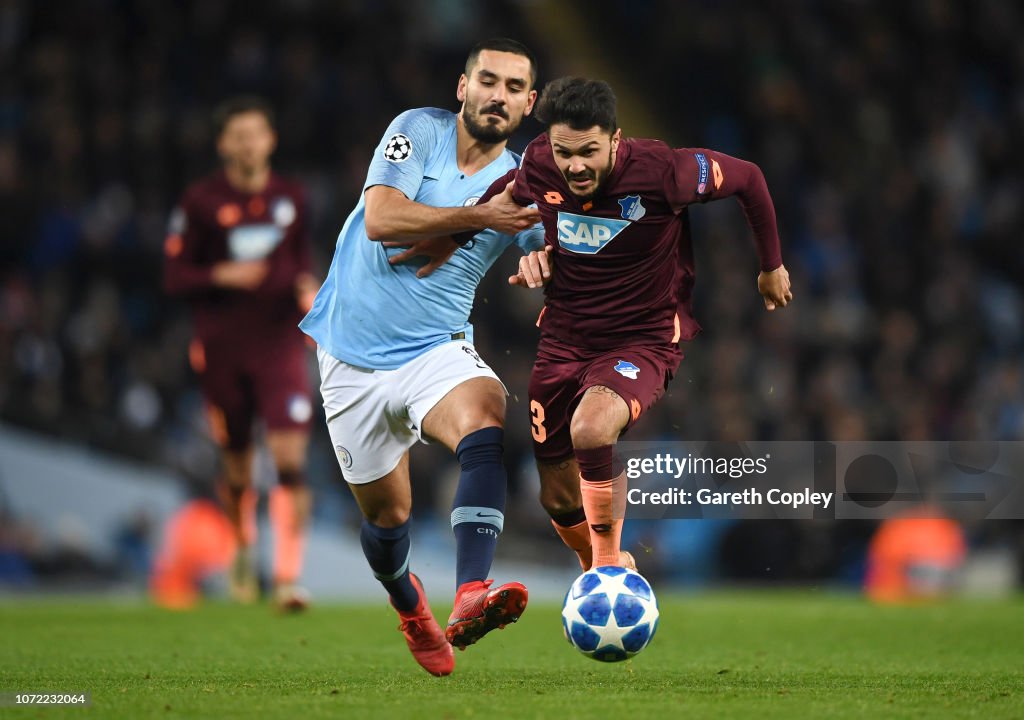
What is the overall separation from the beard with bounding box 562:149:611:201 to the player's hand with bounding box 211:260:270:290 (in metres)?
3.84

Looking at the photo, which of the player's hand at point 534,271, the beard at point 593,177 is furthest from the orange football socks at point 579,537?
the beard at point 593,177

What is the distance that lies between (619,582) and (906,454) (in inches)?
263

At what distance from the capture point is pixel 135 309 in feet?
44.9

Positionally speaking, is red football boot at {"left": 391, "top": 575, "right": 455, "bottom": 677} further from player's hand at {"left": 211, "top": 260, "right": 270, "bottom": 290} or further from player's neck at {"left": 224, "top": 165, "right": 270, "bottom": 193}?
player's neck at {"left": 224, "top": 165, "right": 270, "bottom": 193}

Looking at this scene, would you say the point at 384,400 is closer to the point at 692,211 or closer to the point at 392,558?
the point at 392,558

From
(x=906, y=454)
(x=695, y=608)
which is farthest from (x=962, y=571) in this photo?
(x=695, y=608)

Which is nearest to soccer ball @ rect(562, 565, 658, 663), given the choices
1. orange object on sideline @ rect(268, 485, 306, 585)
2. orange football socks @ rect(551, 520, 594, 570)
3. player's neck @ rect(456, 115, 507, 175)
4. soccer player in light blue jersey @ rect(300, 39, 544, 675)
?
soccer player in light blue jersey @ rect(300, 39, 544, 675)

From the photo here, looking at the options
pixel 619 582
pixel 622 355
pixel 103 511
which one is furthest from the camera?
pixel 103 511

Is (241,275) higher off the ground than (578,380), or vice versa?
(241,275)

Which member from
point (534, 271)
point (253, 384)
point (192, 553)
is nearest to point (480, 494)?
point (534, 271)

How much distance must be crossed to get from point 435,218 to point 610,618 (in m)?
1.60

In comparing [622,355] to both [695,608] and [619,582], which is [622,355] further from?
[695,608]

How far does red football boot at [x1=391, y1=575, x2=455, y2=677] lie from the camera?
17.9 ft

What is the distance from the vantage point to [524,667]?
5.69 metres
